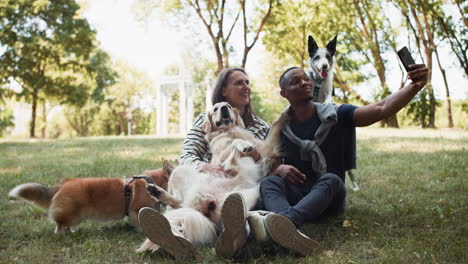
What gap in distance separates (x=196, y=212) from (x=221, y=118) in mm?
1270

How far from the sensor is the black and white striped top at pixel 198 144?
403cm

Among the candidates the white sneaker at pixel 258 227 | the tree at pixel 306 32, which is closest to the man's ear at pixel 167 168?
the white sneaker at pixel 258 227

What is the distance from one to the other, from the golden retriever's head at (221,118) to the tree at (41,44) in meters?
19.7

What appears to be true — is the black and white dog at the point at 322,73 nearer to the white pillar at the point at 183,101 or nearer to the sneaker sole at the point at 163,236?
the sneaker sole at the point at 163,236

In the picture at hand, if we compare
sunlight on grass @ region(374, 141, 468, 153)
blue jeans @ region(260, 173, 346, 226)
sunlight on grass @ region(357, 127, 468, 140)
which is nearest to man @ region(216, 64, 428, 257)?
blue jeans @ region(260, 173, 346, 226)

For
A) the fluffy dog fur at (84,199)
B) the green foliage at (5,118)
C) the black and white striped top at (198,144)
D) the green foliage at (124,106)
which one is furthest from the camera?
the green foliage at (124,106)

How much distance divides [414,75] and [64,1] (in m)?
22.2

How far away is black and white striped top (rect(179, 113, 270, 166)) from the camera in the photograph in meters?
4.03

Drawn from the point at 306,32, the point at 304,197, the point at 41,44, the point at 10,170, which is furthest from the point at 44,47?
the point at 304,197

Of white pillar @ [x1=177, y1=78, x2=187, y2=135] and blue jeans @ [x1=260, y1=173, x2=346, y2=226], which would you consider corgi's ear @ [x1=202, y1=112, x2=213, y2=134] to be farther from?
white pillar @ [x1=177, y1=78, x2=187, y2=135]

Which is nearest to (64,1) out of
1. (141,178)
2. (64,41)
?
(64,41)

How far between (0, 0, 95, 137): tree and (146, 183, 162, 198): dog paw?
798 inches

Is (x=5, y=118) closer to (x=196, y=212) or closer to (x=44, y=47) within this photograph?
(x=44, y=47)

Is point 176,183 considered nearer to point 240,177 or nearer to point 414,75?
point 240,177
